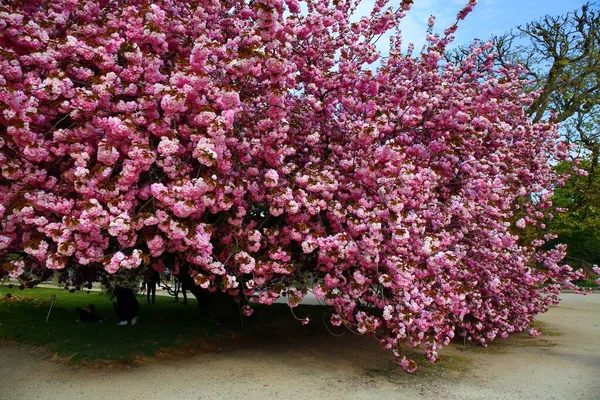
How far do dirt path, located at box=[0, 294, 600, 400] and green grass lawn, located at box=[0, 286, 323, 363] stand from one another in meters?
0.48

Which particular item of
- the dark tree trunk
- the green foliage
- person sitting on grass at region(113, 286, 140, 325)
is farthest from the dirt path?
the green foliage

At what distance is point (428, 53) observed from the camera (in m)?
9.43

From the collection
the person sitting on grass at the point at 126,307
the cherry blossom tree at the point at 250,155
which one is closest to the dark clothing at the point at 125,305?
the person sitting on grass at the point at 126,307

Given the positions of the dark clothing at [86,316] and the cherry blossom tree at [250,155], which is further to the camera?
the dark clothing at [86,316]

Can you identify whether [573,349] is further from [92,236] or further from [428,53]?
[92,236]

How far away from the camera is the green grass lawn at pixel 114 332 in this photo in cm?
892

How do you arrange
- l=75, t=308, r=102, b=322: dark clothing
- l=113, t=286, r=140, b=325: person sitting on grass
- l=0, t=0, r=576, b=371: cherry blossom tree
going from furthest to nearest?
1. l=75, t=308, r=102, b=322: dark clothing
2. l=113, t=286, r=140, b=325: person sitting on grass
3. l=0, t=0, r=576, b=371: cherry blossom tree

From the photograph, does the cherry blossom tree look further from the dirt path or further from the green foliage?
the green foliage

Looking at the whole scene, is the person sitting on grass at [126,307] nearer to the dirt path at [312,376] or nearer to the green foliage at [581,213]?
the dirt path at [312,376]

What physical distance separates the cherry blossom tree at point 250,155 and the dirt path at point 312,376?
3.19ft

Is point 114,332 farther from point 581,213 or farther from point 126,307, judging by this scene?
point 581,213

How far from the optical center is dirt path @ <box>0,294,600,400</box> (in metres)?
7.21

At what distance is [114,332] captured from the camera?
10328 millimetres

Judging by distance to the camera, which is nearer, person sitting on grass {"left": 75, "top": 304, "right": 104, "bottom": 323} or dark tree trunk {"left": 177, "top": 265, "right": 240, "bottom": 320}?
dark tree trunk {"left": 177, "top": 265, "right": 240, "bottom": 320}
